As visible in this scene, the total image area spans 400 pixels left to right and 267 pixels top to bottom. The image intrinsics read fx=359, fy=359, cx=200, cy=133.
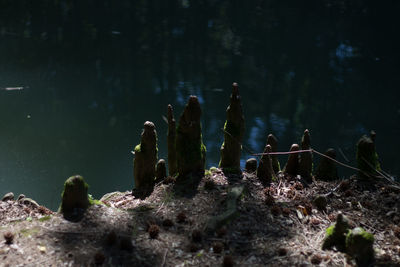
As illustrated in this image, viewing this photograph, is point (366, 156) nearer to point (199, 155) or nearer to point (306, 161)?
point (306, 161)

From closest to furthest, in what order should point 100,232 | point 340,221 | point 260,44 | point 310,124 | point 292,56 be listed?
point 340,221 → point 100,232 → point 310,124 → point 292,56 → point 260,44

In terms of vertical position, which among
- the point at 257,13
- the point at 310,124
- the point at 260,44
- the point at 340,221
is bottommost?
the point at 310,124

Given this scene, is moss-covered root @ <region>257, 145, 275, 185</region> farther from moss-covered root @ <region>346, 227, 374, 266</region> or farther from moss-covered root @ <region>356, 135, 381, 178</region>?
moss-covered root @ <region>346, 227, 374, 266</region>

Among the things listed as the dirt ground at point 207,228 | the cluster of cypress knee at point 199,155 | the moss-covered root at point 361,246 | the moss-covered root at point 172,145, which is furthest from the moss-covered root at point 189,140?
the moss-covered root at point 361,246

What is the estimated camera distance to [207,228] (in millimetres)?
4754

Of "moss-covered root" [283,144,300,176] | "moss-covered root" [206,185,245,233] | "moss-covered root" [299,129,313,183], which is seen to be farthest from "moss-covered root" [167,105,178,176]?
"moss-covered root" [299,129,313,183]

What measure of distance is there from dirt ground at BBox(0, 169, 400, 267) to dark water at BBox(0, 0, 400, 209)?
14.5 ft

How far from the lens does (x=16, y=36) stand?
769 inches

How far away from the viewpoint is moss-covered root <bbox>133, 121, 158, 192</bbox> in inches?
228

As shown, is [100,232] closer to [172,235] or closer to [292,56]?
[172,235]

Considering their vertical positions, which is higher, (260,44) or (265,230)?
(260,44)

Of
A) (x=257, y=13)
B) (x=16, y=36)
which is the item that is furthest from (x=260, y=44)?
(x=16, y=36)

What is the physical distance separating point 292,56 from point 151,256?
54.9 feet

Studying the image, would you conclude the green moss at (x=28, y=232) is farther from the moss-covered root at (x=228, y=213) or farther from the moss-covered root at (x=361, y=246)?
the moss-covered root at (x=361, y=246)
